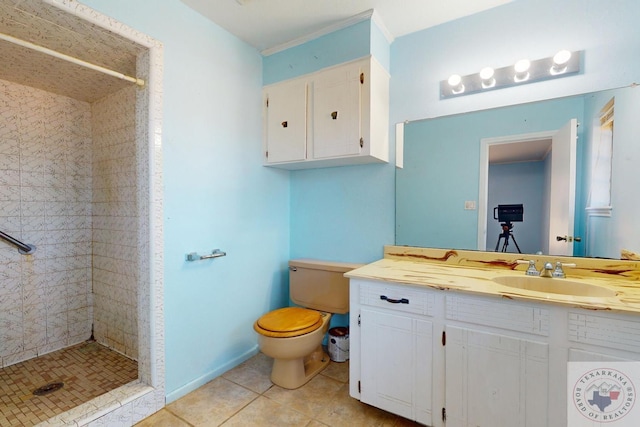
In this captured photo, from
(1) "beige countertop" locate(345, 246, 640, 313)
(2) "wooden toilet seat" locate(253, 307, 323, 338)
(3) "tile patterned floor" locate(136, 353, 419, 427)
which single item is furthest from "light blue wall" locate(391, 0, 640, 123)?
(3) "tile patterned floor" locate(136, 353, 419, 427)

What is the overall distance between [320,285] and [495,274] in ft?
3.73

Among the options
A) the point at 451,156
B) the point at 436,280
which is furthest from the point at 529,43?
the point at 436,280

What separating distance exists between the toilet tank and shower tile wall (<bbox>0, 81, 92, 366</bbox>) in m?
1.82

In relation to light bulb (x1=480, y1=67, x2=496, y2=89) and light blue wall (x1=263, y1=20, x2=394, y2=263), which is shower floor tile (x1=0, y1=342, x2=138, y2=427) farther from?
light bulb (x1=480, y1=67, x2=496, y2=89)

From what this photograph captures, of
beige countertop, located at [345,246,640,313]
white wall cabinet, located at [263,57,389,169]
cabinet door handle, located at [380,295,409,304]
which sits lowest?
cabinet door handle, located at [380,295,409,304]

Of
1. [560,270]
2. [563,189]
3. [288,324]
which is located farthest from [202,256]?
[563,189]

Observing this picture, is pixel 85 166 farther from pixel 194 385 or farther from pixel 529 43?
pixel 529 43

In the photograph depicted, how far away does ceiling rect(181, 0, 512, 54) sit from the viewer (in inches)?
67.6

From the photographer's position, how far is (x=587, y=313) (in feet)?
3.61

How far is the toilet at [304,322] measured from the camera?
5.71 ft

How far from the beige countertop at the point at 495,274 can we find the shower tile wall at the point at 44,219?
2.36 metres

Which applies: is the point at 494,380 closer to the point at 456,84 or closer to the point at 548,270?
the point at 548,270

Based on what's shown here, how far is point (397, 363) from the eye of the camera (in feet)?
4.83

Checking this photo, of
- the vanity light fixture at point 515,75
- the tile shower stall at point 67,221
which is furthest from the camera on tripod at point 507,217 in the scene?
the tile shower stall at point 67,221
